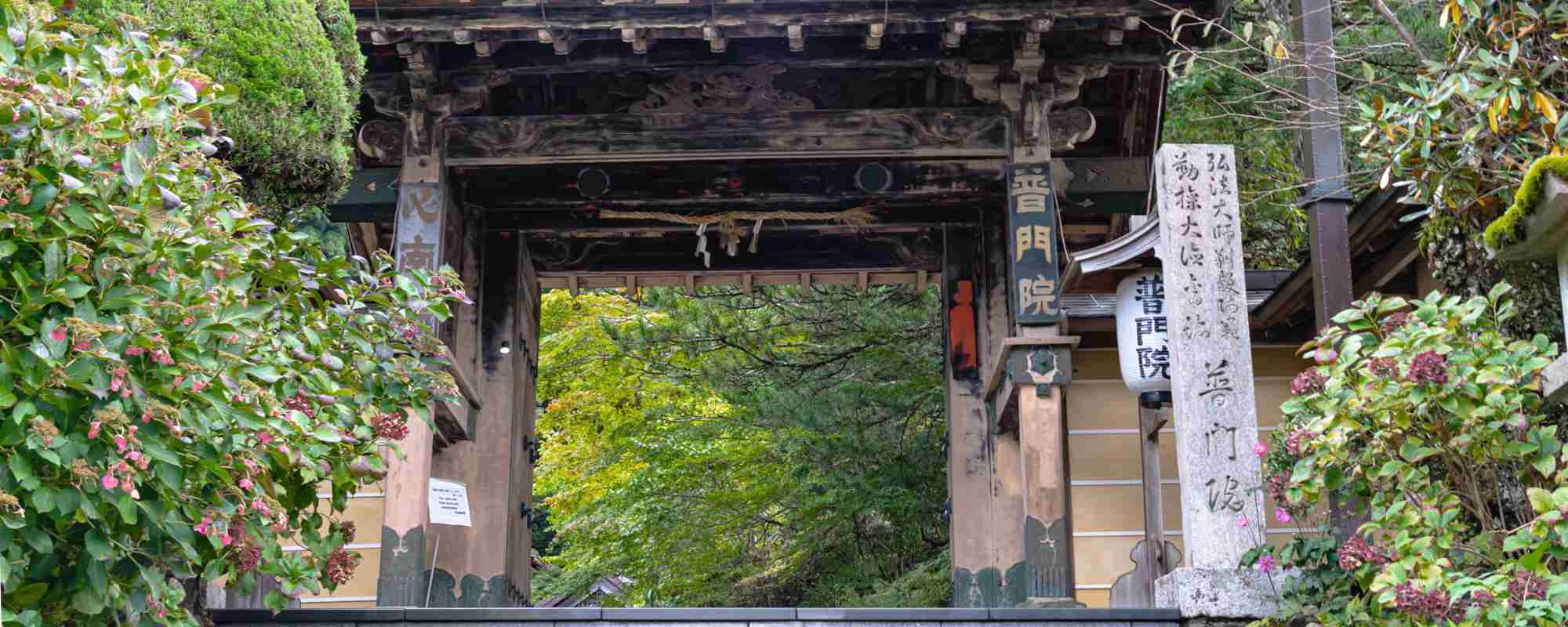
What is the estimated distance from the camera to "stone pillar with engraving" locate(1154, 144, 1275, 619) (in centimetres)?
564

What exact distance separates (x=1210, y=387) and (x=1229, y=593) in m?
0.84

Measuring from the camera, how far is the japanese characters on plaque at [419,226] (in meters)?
8.14

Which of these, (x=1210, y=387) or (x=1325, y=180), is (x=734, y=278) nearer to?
(x=1325, y=180)

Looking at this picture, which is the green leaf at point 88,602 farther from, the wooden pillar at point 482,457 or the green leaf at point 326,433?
the wooden pillar at point 482,457

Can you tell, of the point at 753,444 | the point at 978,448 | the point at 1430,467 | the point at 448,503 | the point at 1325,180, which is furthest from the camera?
the point at 753,444

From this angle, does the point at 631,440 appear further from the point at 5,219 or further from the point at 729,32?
the point at 5,219

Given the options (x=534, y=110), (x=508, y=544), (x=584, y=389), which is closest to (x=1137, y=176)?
(x=534, y=110)

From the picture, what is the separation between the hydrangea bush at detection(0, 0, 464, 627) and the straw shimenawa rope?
15.5 feet

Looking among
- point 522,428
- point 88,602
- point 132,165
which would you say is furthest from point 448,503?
point 132,165

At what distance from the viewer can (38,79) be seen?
13.2 ft

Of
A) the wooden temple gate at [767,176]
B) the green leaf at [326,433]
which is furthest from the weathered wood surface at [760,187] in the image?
the green leaf at [326,433]

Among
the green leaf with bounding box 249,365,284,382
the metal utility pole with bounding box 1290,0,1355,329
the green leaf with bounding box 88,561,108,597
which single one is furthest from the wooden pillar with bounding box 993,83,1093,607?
the green leaf with bounding box 88,561,108,597

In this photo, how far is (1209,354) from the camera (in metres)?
5.94

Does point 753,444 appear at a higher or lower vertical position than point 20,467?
higher
